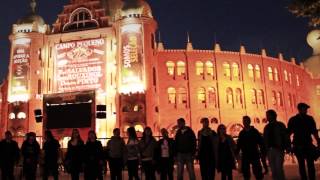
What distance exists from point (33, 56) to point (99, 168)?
31.9 m

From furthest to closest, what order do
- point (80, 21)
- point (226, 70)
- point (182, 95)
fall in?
point (226, 70)
point (182, 95)
point (80, 21)

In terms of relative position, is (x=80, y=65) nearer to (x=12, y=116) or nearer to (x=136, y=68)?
(x=136, y=68)

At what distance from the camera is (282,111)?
50094 mm

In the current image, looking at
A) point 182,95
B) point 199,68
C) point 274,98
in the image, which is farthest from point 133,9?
point 274,98

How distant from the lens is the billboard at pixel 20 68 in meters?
41.4

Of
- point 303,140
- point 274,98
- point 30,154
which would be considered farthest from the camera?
point 274,98

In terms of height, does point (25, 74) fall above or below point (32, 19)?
below

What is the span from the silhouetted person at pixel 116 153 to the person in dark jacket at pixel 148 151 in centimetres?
68

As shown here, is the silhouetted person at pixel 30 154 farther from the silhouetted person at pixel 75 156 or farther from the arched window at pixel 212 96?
the arched window at pixel 212 96

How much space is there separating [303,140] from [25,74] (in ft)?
119

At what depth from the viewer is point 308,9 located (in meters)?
12.3

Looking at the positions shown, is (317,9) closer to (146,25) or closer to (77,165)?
(77,165)

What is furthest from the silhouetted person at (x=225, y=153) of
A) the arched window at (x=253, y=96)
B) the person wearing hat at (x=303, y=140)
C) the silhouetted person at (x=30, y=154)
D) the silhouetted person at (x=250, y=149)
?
the arched window at (x=253, y=96)

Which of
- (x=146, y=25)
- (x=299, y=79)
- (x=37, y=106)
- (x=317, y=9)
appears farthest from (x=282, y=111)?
(x=317, y=9)
